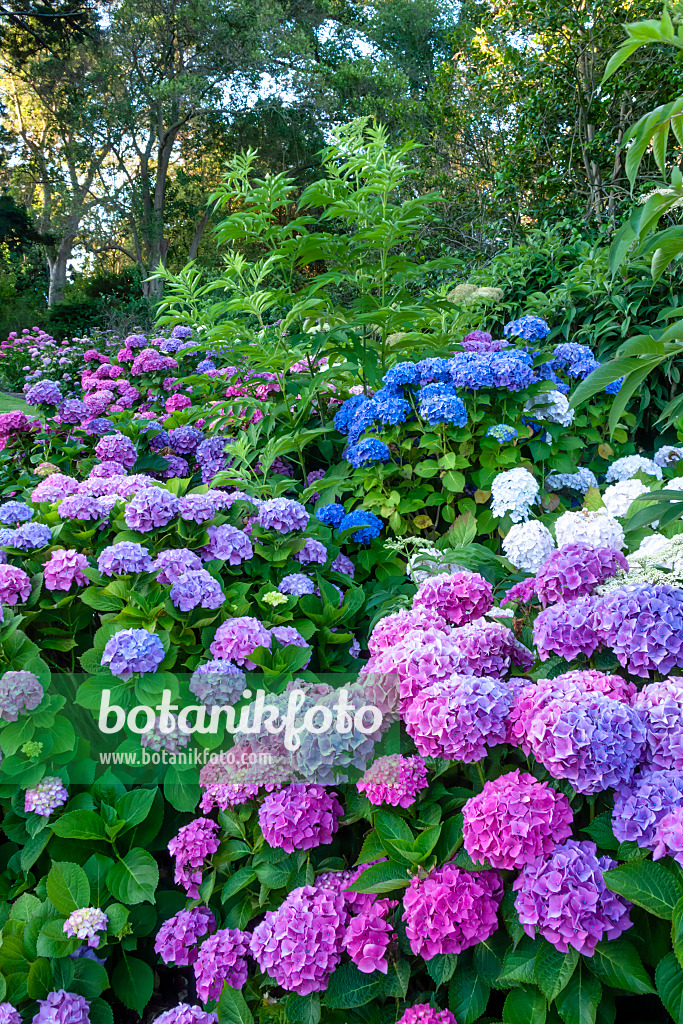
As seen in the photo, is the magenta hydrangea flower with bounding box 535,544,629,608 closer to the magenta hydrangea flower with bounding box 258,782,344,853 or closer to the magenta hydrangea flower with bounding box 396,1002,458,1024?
the magenta hydrangea flower with bounding box 258,782,344,853

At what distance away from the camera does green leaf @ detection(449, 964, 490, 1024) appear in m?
1.18

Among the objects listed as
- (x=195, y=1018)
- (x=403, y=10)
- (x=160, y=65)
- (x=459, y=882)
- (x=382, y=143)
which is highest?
(x=403, y=10)

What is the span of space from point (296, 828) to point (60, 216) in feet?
77.7

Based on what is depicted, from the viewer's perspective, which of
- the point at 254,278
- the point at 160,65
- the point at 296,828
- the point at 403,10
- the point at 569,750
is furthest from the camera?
the point at 403,10

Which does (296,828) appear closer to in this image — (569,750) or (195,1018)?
(195,1018)

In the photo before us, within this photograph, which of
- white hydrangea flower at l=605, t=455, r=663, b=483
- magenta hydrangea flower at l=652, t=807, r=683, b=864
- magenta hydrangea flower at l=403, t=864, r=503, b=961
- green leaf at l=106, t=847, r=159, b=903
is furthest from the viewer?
white hydrangea flower at l=605, t=455, r=663, b=483

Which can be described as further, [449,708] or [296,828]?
[296,828]

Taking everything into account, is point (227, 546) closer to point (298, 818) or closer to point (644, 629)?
point (298, 818)

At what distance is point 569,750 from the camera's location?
1.10 meters

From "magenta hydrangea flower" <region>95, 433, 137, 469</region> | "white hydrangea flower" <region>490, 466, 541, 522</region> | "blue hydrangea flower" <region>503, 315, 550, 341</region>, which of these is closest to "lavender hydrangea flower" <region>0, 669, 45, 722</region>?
"magenta hydrangea flower" <region>95, 433, 137, 469</region>

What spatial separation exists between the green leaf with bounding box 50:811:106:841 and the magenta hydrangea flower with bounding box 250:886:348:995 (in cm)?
42

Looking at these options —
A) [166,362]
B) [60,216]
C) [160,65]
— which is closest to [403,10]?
[160,65]

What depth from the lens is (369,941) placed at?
1.26 metres

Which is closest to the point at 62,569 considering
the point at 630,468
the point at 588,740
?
the point at 588,740
